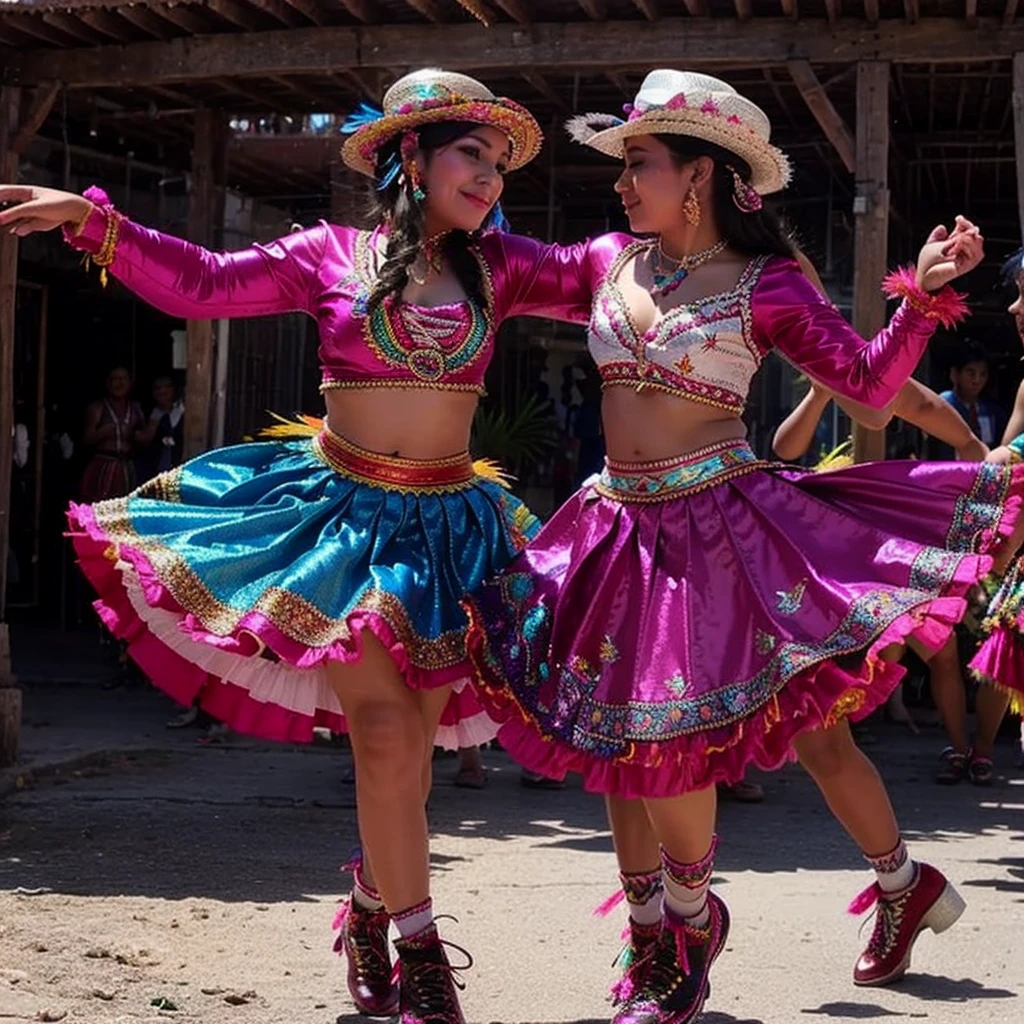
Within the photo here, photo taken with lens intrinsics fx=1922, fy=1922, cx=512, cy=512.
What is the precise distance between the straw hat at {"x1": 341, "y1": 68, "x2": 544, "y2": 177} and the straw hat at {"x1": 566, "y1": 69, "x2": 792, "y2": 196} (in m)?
0.25

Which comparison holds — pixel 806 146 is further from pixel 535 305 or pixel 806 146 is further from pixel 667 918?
pixel 667 918

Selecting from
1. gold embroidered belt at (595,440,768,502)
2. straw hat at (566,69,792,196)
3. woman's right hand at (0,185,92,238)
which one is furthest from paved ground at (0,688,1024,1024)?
straw hat at (566,69,792,196)

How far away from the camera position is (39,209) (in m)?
4.22

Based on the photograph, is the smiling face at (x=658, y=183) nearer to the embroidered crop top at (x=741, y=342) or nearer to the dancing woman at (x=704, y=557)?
the dancing woman at (x=704, y=557)

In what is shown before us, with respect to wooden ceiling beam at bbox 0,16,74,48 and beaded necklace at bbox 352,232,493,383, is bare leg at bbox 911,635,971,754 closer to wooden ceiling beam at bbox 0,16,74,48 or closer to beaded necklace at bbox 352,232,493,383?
beaded necklace at bbox 352,232,493,383

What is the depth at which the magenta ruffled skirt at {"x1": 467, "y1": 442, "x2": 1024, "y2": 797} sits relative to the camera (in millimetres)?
3877

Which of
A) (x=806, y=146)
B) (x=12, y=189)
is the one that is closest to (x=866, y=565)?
(x=12, y=189)

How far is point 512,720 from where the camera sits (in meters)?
4.15

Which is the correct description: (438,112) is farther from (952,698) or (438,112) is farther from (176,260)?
(952,698)

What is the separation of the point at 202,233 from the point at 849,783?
6.67 meters

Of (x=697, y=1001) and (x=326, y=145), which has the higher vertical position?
(x=326, y=145)

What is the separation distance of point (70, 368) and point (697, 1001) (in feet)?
36.0

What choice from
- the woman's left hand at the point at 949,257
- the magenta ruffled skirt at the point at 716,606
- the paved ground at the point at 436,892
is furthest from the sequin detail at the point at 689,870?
the woman's left hand at the point at 949,257

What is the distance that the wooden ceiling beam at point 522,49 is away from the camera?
8758mm
